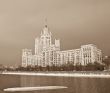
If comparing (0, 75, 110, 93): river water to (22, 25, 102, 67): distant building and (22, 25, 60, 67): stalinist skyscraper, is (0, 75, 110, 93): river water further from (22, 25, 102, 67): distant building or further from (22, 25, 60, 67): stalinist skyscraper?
(22, 25, 60, 67): stalinist skyscraper

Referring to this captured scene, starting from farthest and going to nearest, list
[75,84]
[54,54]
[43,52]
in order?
[43,52] < [54,54] < [75,84]

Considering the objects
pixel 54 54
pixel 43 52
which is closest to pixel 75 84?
pixel 54 54

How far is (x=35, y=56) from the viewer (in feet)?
256

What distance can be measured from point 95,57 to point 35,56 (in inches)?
808

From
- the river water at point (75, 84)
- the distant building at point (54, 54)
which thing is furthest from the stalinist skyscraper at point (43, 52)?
the river water at point (75, 84)

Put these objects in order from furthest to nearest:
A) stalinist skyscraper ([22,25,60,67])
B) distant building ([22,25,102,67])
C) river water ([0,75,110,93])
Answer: stalinist skyscraper ([22,25,60,67])
distant building ([22,25,102,67])
river water ([0,75,110,93])

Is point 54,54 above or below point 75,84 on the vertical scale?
above

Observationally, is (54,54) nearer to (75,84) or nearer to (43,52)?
(43,52)

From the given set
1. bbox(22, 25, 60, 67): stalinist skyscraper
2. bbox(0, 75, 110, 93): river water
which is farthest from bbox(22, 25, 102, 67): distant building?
bbox(0, 75, 110, 93): river water

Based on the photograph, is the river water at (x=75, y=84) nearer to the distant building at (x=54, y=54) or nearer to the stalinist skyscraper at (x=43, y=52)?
the distant building at (x=54, y=54)

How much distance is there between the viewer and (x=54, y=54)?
72.4 m

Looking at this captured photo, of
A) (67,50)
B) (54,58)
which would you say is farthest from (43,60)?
(67,50)

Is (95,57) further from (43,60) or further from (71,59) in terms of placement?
(43,60)

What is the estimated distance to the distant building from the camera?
62.9 metres
